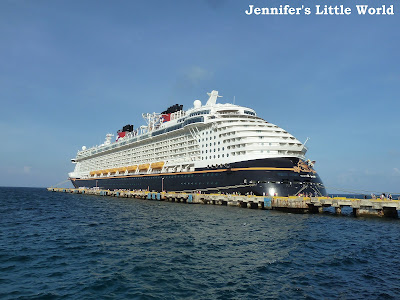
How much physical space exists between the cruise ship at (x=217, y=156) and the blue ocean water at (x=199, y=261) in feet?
52.9

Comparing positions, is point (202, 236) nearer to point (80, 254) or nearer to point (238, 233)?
point (238, 233)

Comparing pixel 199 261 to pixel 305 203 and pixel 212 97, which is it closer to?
pixel 305 203

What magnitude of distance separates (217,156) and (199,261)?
3643 centimetres

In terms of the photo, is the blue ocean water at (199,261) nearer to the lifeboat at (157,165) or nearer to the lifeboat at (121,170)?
the lifeboat at (157,165)

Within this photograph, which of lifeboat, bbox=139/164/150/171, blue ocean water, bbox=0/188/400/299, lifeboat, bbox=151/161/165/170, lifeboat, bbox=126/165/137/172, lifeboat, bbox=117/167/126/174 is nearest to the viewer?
blue ocean water, bbox=0/188/400/299

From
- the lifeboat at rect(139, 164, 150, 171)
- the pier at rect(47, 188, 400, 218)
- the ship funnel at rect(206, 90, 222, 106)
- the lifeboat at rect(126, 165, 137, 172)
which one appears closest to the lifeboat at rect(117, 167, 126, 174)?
the lifeboat at rect(126, 165, 137, 172)

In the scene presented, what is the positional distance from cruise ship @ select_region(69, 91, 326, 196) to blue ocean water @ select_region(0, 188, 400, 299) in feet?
52.9

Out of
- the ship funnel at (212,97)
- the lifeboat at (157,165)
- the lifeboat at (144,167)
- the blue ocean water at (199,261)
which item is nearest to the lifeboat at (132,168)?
the lifeboat at (144,167)

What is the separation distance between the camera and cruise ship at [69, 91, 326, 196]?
143 feet

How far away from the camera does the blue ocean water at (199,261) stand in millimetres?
12289

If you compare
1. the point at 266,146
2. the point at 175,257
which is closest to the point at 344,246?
the point at 175,257

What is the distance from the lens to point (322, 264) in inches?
645

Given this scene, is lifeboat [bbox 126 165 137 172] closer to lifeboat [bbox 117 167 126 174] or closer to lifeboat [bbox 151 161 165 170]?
lifeboat [bbox 117 167 126 174]

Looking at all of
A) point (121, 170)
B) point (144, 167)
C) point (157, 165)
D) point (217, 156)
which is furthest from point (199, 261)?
point (121, 170)
